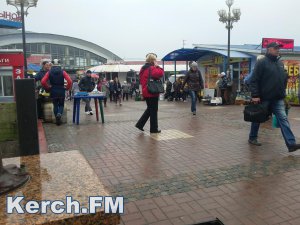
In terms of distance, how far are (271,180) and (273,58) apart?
7.50ft

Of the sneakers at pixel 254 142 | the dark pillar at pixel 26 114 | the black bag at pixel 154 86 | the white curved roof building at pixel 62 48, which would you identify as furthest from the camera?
the white curved roof building at pixel 62 48

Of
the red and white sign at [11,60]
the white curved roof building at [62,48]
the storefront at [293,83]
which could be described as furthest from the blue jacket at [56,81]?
the white curved roof building at [62,48]

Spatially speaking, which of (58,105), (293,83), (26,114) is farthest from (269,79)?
(293,83)

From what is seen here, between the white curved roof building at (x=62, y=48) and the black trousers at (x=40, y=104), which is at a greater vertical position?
the white curved roof building at (x=62, y=48)

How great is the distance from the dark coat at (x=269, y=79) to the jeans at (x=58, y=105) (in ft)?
16.4

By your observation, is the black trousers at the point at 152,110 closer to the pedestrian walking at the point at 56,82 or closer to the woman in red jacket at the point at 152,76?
the woman in red jacket at the point at 152,76

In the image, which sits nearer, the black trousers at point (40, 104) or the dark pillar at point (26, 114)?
the dark pillar at point (26, 114)

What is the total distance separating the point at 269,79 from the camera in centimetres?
541

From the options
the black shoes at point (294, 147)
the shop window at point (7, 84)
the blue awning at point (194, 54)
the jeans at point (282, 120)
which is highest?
the blue awning at point (194, 54)

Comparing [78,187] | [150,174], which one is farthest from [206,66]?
[78,187]

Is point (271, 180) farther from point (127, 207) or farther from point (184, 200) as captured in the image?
point (127, 207)

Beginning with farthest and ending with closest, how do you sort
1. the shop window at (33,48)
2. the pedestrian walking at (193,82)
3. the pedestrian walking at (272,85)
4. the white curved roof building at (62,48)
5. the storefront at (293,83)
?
1. the shop window at (33,48)
2. the white curved roof building at (62,48)
3. the storefront at (293,83)
4. the pedestrian walking at (193,82)
5. the pedestrian walking at (272,85)

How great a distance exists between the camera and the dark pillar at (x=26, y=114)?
10.4ft

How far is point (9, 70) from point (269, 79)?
490 inches
